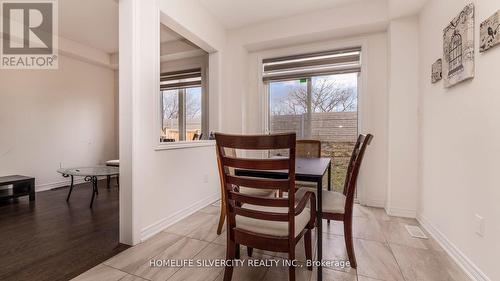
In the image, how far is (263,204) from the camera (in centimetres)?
Answer: 113

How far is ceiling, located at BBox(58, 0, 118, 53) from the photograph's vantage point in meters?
2.89

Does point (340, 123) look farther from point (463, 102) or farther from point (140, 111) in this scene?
point (140, 111)

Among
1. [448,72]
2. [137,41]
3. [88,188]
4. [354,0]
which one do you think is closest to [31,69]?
[88,188]

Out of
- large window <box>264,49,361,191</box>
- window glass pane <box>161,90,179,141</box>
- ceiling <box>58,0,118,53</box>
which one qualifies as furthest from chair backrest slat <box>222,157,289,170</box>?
window glass pane <box>161,90,179,141</box>

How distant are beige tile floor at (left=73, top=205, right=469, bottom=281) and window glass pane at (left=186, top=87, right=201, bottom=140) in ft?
6.37

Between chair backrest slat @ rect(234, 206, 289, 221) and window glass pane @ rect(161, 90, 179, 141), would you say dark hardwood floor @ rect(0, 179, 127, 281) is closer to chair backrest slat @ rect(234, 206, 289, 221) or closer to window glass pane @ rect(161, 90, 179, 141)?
chair backrest slat @ rect(234, 206, 289, 221)

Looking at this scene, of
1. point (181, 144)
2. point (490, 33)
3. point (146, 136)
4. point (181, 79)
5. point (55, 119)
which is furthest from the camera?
point (181, 79)

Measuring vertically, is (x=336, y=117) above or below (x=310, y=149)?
above

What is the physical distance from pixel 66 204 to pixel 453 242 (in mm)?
4361

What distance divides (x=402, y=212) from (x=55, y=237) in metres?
3.72

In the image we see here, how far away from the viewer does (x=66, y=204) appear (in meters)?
2.96

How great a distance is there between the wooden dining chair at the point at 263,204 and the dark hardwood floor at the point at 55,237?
1226mm

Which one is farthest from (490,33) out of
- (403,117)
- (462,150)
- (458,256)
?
→ (458,256)

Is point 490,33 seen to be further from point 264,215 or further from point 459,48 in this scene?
point 264,215
